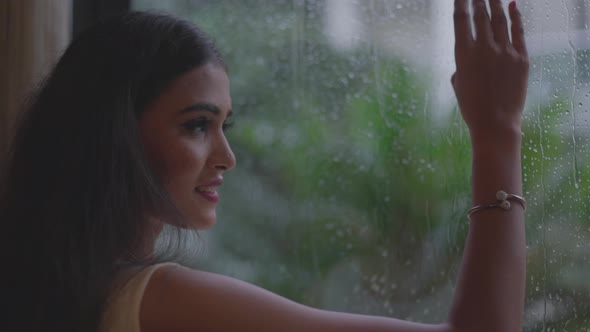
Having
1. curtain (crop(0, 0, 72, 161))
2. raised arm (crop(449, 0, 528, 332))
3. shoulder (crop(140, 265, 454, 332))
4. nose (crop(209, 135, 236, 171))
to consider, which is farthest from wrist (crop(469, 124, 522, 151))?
curtain (crop(0, 0, 72, 161))

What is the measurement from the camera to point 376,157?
1.35 m

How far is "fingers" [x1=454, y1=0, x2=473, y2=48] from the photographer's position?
1.05 meters

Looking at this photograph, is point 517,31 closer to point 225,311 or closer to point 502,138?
point 502,138

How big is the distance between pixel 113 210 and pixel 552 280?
2.12 feet

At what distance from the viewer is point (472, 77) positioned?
104 cm

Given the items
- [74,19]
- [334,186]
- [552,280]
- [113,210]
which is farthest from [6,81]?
[552,280]

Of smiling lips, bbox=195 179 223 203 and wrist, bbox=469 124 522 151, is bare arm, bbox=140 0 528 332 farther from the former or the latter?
smiling lips, bbox=195 179 223 203

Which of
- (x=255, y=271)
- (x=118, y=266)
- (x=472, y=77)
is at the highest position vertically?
(x=472, y=77)

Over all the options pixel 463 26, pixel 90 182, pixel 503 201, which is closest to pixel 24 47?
pixel 90 182

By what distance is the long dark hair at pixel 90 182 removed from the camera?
1.11 m

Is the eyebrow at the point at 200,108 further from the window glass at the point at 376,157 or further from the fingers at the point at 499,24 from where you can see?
the fingers at the point at 499,24

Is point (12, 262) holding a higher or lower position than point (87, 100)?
lower

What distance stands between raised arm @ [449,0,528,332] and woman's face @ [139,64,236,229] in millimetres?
368

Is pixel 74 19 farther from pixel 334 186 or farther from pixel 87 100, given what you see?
pixel 334 186
